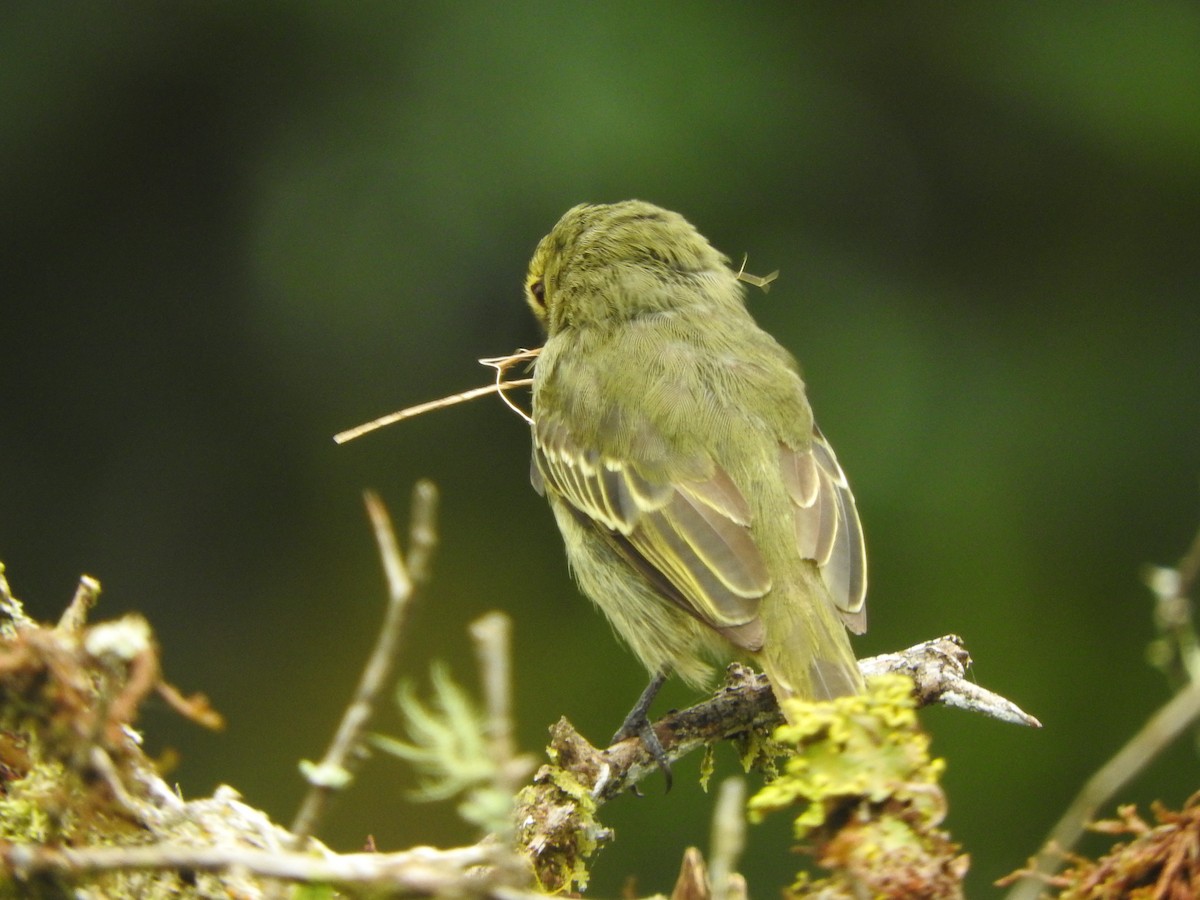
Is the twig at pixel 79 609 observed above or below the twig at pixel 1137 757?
above

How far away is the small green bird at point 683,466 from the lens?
3.59 meters

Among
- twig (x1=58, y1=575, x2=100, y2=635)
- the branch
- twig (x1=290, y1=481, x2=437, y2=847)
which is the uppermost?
the branch

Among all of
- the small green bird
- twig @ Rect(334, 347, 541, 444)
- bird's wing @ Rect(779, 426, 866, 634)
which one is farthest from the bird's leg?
twig @ Rect(334, 347, 541, 444)

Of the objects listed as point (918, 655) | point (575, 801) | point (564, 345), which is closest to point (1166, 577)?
point (575, 801)

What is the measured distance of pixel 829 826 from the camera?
192cm

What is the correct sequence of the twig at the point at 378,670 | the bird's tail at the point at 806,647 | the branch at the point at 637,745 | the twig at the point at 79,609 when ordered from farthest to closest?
the bird's tail at the point at 806,647 → the branch at the point at 637,745 → the twig at the point at 79,609 → the twig at the point at 378,670

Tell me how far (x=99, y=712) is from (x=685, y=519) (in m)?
2.39

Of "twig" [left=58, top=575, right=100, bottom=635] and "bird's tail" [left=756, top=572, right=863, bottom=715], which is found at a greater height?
"bird's tail" [left=756, top=572, right=863, bottom=715]

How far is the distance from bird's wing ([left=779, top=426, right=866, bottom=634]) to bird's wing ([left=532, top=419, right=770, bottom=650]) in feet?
0.51

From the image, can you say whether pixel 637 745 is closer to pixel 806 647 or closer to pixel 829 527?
pixel 806 647

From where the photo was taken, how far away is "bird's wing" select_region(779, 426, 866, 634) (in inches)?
144

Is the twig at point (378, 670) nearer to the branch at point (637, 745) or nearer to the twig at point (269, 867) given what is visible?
the twig at point (269, 867)

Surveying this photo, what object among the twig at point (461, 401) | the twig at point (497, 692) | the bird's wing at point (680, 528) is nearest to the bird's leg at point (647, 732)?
the bird's wing at point (680, 528)

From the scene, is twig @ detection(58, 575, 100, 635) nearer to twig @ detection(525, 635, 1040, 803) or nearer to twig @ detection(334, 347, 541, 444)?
twig @ detection(334, 347, 541, 444)
